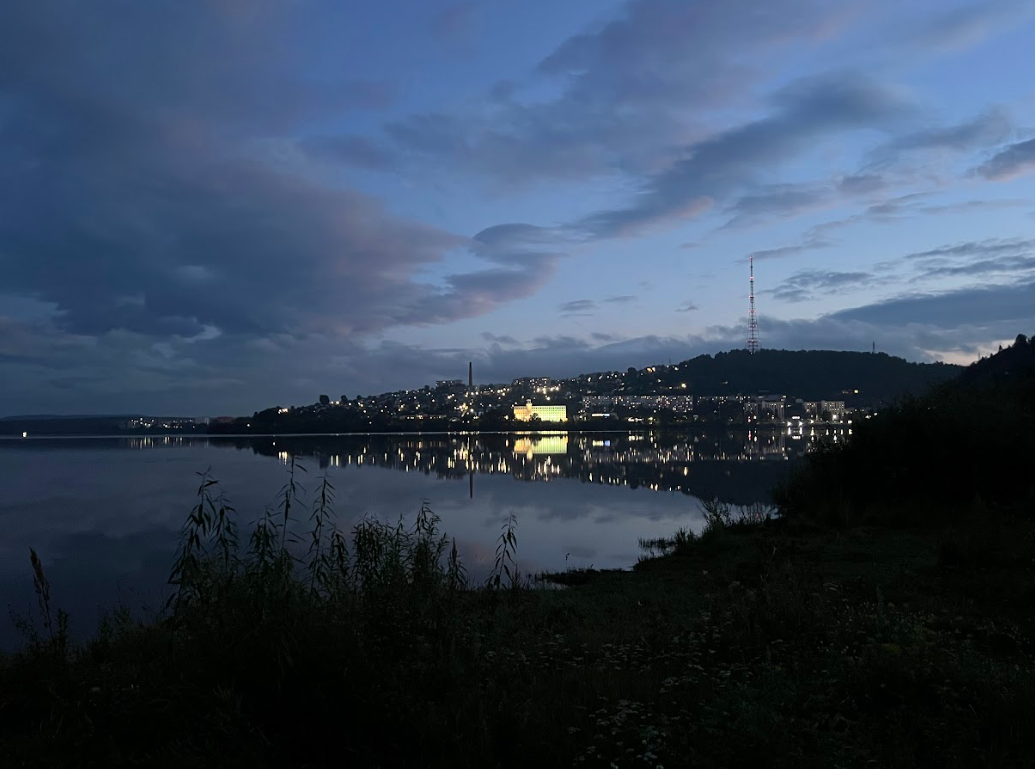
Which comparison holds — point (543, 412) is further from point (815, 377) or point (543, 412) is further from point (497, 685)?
point (497, 685)

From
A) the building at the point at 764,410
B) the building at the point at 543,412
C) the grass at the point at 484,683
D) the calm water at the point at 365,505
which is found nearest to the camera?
the grass at the point at 484,683

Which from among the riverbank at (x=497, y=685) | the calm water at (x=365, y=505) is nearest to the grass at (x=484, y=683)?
the riverbank at (x=497, y=685)

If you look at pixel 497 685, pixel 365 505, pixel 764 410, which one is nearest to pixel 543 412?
pixel 764 410

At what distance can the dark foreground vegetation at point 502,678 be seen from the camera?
449 centimetres

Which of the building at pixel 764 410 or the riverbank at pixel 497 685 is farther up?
the building at pixel 764 410

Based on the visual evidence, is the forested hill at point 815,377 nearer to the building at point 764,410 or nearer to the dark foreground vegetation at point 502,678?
the building at point 764,410

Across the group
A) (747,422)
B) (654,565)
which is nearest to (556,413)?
(747,422)

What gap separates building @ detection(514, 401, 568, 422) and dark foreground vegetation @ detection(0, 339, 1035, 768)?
16754cm

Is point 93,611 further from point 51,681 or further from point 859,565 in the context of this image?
point 859,565

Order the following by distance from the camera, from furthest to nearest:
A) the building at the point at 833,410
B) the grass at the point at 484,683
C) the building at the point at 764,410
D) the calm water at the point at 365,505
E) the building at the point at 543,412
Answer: the building at the point at 543,412 → the building at the point at 764,410 → the building at the point at 833,410 → the calm water at the point at 365,505 → the grass at the point at 484,683

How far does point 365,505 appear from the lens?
2456 cm

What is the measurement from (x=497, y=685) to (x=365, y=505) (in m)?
20.0

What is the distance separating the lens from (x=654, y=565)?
1308 cm

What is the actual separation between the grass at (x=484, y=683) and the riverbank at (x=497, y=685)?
0.02 metres
